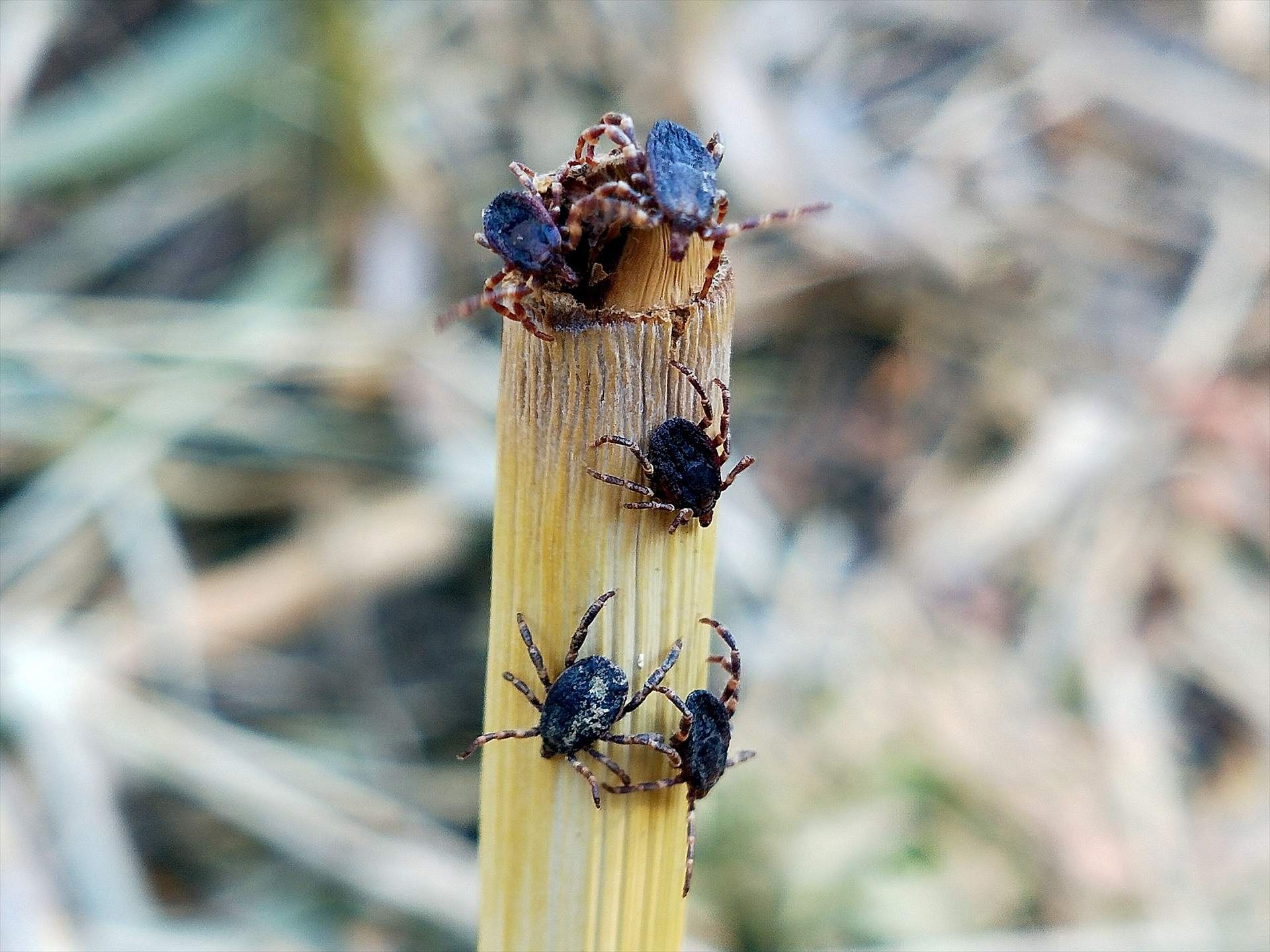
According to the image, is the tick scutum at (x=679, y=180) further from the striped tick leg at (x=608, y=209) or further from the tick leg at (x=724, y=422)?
the tick leg at (x=724, y=422)

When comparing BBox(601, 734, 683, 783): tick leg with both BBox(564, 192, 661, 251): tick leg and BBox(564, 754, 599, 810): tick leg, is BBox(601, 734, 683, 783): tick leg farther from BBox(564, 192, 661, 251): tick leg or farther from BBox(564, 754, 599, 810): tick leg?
BBox(564, 192, 661, 251): tick leg

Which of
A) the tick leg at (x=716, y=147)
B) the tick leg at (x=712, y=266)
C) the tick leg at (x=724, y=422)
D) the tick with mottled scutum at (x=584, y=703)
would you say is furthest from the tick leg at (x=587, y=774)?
the tick leg at (x=716, y=147)

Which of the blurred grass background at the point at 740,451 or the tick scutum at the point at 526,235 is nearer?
the tick scutum at the point at 526,235

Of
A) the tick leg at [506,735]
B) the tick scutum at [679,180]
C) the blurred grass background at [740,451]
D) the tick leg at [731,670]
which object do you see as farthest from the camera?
the blurred grass background at [740,451]

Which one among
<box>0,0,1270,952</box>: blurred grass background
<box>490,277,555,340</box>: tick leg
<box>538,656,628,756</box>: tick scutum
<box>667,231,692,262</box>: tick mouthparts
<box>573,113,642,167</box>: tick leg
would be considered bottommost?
<box>538,656,628,756</box>: tick scutum

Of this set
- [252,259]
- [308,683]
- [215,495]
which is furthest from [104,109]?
[308,683]

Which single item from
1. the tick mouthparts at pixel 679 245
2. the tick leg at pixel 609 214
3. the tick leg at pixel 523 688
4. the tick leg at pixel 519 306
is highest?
the tick leg at pixel 609 214

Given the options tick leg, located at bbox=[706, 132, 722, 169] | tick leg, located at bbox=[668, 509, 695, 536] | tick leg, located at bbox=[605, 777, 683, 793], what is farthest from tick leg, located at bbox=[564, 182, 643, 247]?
tick leg, located at bbox=[605, 777, 683, 793]
